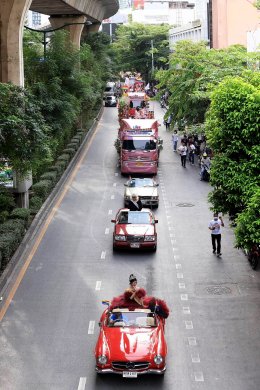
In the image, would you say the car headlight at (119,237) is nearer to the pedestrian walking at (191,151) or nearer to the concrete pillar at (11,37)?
the concrete pillar at (11,37)

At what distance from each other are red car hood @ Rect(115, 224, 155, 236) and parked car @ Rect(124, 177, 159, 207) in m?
5.62

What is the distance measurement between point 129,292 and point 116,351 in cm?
218

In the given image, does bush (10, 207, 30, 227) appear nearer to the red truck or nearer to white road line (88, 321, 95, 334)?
white road line (88, 321, 95, 334)

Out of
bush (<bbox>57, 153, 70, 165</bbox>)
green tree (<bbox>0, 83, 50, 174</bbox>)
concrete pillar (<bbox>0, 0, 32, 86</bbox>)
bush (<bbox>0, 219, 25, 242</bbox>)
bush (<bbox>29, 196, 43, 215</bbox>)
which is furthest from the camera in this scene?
bush (<bbox>57, 153, 70, 165</bbox>)

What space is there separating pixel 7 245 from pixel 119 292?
13.0 ft

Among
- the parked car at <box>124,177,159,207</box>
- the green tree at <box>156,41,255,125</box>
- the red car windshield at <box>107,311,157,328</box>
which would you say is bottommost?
the red car windshield at <box>107,311,157,328</box>

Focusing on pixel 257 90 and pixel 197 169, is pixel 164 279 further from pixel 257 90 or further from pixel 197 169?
pixel 197 169

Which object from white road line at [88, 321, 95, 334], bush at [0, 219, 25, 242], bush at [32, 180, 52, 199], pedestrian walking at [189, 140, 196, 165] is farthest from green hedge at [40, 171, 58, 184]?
white road line at [88, 321, 95, 334]

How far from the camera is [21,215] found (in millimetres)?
26469

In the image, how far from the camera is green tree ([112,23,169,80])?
311 feet

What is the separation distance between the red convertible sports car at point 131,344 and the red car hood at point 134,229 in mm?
8405

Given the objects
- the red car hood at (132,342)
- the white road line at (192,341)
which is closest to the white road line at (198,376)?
the red car hood at (132,342)

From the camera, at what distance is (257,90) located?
18.0 metres

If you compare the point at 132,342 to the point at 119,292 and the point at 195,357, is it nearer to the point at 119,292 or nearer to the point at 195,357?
the point at 195,357
